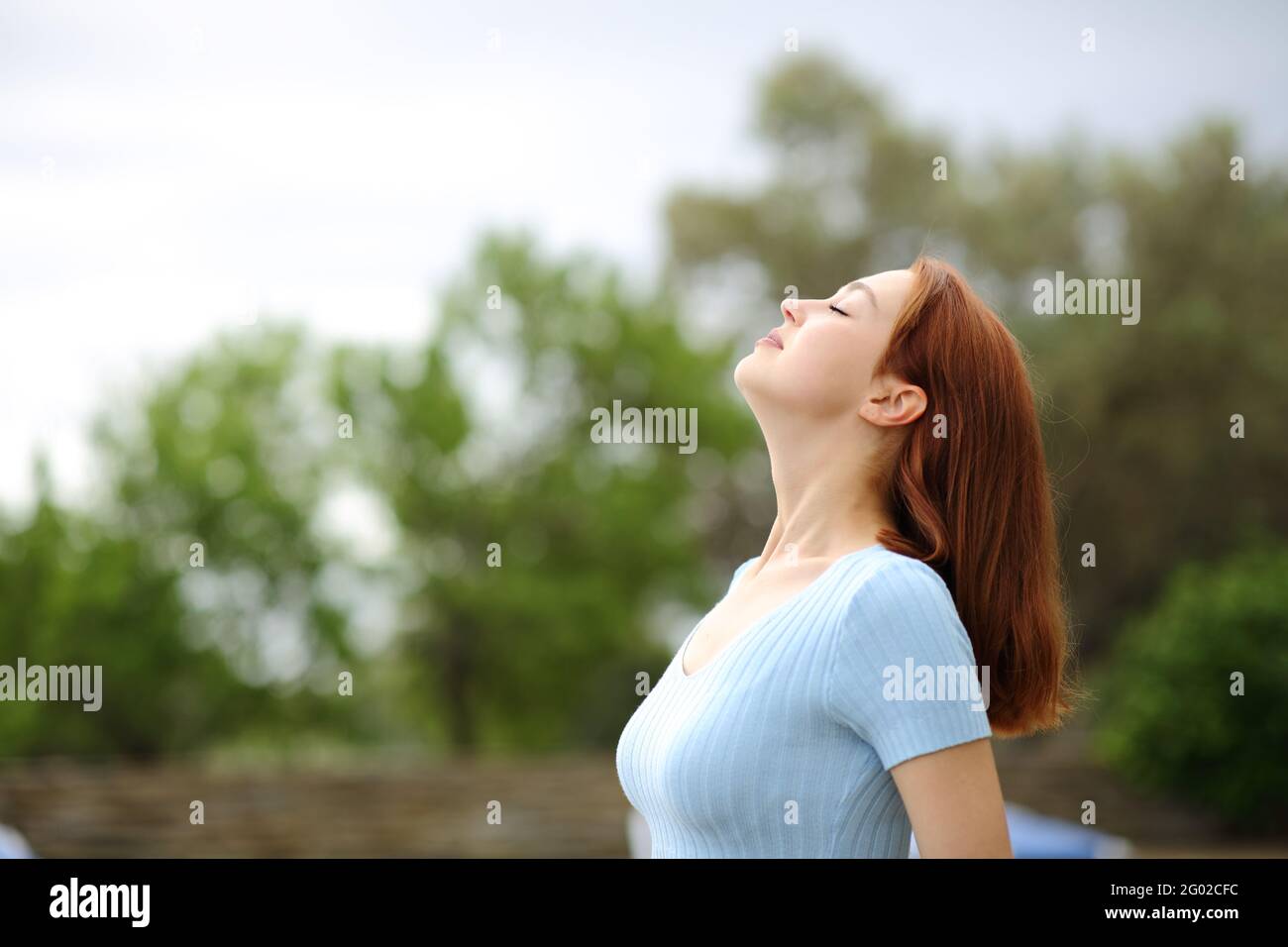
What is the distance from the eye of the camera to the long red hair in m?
1.69

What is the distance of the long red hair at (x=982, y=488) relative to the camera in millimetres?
1687

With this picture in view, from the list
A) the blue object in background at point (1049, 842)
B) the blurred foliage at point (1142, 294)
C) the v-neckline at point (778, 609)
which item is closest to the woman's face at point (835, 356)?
the v-neckline at point (778, 609)

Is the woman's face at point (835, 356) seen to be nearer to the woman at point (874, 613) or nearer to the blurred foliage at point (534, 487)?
the woman at point (874, 613)

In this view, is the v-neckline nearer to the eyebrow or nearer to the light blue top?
the light blue top

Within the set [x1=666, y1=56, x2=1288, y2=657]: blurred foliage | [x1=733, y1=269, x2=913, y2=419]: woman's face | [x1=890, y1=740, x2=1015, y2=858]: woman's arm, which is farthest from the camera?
[x1=666, y1=56, x2=1288, y2=657]: blurred foliage

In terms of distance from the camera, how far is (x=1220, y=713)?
36.1 ft

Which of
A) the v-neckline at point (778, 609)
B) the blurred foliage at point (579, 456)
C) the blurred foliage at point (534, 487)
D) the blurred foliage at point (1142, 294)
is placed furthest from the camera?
Answer: the blurred foliage at point (1142, 294)

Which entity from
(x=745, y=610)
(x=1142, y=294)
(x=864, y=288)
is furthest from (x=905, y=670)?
(x=1142, y=294)

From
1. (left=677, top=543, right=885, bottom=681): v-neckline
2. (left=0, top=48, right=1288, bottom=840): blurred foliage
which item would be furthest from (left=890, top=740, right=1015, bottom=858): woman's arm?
(left=0, top=48, right=1288, bottom=840): blurred foliage

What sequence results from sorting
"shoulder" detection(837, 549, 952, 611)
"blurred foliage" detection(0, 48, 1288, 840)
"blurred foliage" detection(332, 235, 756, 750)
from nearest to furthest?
"shoulder" detection(837, 549, 952, 611), "blurred foliage" detection(0, 48, 1288, 840), "blurred foliage" detection(332, 235, 756, 750)

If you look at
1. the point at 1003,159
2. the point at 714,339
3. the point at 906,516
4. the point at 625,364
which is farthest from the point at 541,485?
the point at 906,516

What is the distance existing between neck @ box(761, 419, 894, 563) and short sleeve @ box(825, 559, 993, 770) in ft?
0.68
